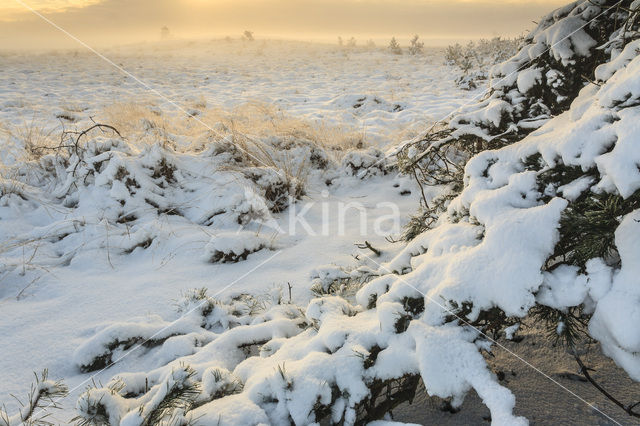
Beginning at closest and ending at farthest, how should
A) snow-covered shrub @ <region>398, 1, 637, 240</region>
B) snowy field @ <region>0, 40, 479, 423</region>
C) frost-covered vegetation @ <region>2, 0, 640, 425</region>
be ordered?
frost-covered vegetation @ <region>2, 0, 640, 425</region>
snow-covered shrub @ <region>398, 1, 637, 240</region>
snowy field @ <region>0, 40, 479, 423</region>

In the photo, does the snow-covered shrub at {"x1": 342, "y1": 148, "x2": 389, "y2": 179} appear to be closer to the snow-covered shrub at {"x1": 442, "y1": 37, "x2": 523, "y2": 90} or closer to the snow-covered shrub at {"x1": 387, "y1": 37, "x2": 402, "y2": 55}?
the snow-covered shrub at {"x1": 442, "y1": 37, "x2": 523, "y2": 90}

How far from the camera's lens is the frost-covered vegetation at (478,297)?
1.29 metres

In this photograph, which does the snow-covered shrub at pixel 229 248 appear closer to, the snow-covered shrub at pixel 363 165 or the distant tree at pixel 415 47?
the snow-covered shrub at pixel 363 165

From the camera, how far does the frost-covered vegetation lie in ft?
4.24

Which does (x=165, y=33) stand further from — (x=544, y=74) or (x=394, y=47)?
(x=544, y=74)

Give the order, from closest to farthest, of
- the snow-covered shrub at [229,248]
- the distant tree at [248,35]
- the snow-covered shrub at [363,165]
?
the snow-covered shrub at [229,248], the snow-covered shrub at [363,165], the distant tree at [248,35]

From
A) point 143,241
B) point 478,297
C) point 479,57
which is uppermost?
point 479,57

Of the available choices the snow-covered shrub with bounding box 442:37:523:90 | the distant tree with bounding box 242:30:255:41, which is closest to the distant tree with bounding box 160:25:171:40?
the distant tree with bounding box 242:30:255:41

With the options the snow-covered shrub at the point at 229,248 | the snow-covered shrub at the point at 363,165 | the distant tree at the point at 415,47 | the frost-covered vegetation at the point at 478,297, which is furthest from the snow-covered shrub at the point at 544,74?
the distant tree at the point at 415,47

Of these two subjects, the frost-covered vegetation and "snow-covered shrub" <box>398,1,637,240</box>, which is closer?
the frost-covered vegetation

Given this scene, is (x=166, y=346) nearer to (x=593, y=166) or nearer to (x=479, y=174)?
(x=479, y=174)

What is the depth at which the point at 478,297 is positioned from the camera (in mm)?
1427

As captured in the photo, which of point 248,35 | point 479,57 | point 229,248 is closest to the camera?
point 229,248

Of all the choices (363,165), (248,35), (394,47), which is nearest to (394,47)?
(394,47)
